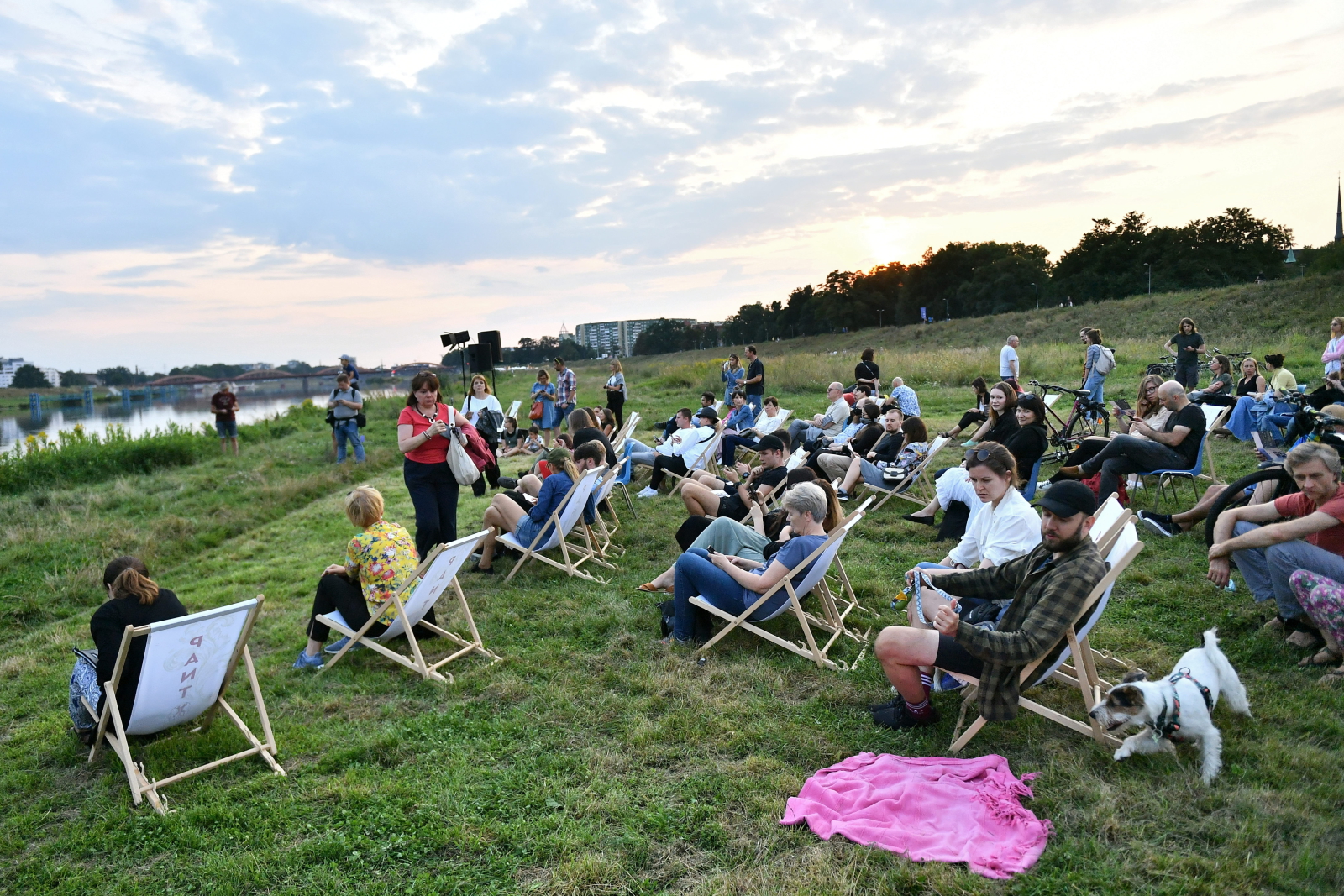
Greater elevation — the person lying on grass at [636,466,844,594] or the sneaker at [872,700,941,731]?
the person lying on grass at [636,466,844,594]

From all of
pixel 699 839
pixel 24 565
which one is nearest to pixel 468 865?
pixel 699 839

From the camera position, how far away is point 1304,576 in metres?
3.75

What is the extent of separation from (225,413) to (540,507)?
13233mm

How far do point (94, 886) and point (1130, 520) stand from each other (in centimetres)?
454

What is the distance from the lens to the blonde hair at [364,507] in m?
4.67

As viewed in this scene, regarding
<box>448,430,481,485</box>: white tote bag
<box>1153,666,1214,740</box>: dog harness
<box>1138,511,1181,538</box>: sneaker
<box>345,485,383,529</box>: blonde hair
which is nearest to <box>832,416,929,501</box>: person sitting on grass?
<box>1138,511,1181,538</box>: sneaker

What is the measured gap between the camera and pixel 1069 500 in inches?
124

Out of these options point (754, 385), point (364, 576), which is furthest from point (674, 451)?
point (364, 576)

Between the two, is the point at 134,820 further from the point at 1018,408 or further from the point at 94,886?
the point at 1018,408

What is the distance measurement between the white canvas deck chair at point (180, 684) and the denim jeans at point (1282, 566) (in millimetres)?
5030

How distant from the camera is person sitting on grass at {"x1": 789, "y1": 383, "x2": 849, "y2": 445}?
10.5 metres

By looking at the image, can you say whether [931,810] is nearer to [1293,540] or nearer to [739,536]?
[739,536]

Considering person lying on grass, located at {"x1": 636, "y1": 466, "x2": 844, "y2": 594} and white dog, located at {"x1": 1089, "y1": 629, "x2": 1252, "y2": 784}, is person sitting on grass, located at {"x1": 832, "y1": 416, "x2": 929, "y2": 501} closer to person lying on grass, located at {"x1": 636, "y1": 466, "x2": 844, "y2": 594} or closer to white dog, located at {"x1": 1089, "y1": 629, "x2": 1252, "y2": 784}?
person lying on grass, located at {"x1": 636, "y1": 466, "x2": 844, "y2": 594}

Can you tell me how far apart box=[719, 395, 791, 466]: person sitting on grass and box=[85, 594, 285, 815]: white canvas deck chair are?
7218mm
